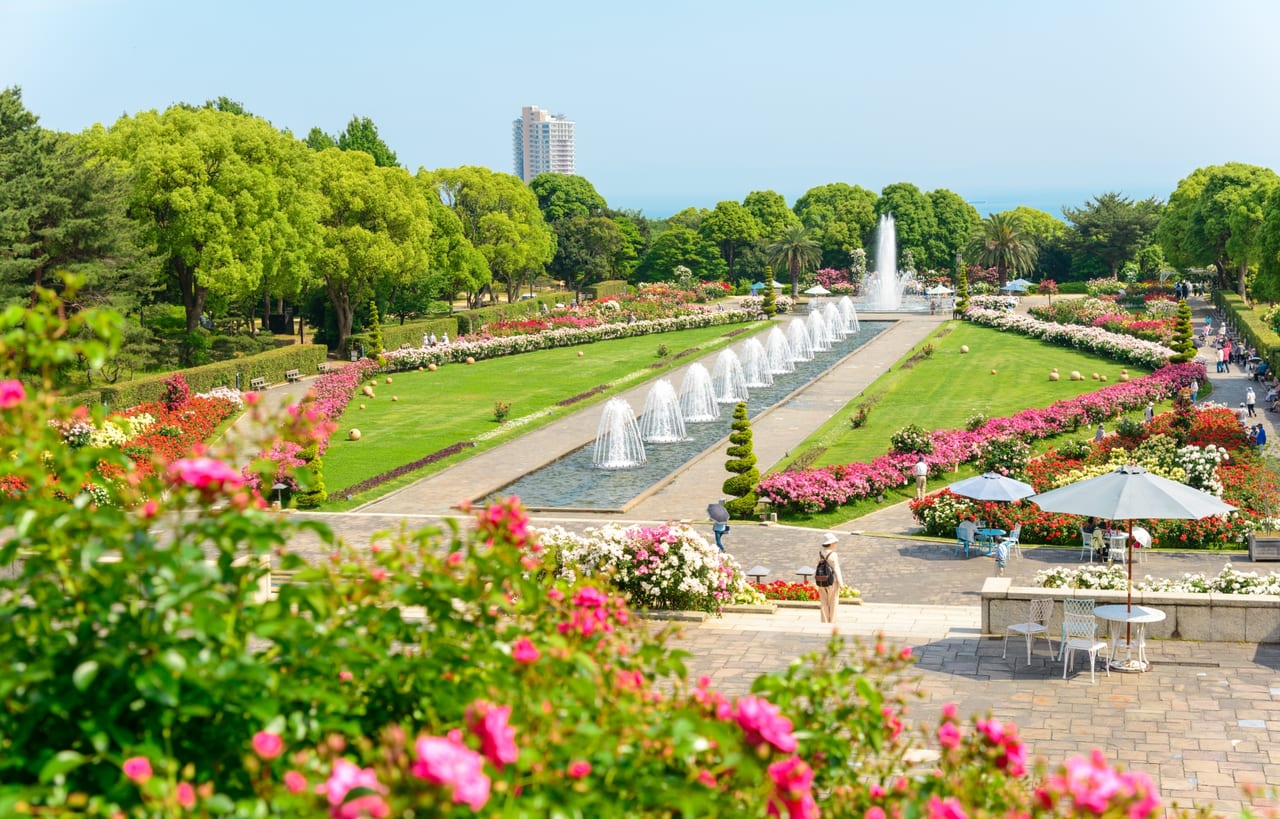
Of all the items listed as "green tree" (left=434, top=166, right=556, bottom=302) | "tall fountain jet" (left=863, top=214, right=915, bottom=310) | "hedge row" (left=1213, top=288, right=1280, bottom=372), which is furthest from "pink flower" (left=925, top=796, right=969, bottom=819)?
"tall fountain jet" (left=863, top=214, right=915, bottom=310)

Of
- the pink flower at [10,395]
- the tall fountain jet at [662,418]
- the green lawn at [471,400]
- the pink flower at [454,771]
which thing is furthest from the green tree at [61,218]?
the pink flower at [454,771]

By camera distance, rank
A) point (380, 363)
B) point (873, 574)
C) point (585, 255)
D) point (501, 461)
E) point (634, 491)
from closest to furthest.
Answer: point (873, 574) < point (634, 491) < point (501, 461) < point (380, 363) < point (585, 255)

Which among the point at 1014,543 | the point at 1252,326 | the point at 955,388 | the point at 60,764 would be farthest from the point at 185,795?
the point at 1252,326

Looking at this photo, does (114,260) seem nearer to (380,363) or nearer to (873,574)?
(380,363)

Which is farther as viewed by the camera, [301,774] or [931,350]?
[931,350]

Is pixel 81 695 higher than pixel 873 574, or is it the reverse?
pixel 81 695

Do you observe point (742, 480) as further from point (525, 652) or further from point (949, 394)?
point (525, 652)

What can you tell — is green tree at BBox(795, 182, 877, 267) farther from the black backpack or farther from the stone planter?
the black backpack

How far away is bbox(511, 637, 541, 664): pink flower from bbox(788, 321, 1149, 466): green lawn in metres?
27.9

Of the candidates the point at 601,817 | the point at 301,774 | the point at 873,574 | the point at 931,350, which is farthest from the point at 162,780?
the point at 931,350

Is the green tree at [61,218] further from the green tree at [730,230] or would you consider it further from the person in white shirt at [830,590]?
the green tree at [730,230]

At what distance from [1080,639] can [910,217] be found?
87.1 meters

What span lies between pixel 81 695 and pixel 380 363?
47551mm

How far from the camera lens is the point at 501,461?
34344 mm
